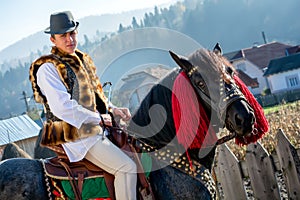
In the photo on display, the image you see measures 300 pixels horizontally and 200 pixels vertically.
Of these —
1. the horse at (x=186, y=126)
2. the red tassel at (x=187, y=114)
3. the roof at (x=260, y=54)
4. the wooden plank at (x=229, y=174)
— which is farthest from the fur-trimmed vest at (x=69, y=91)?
the roof at (x=260, y=54)

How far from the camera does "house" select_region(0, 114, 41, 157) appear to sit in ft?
80.8

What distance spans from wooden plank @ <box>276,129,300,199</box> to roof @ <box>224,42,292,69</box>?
63.8 meters

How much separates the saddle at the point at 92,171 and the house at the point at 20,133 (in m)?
20.9

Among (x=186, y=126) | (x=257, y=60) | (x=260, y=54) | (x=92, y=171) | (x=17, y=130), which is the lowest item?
(x=92, y=171)

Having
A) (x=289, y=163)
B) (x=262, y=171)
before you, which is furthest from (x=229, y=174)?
(x=289, y=163)

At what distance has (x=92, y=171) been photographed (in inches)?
154

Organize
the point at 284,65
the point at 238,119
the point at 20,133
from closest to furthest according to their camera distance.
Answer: the point at 238,119
the point at 20,133
the point at 284,65

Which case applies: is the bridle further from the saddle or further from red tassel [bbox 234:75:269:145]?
the saddle

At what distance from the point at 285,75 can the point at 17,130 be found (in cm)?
3990

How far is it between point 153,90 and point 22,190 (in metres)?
1.56

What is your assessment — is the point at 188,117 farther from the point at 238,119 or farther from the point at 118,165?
the point at 118,165

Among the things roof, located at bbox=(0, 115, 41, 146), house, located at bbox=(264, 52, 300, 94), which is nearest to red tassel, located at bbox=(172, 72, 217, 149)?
roof, located at bbox=(0, 115, 41, 146)

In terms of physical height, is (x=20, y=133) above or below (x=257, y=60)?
below

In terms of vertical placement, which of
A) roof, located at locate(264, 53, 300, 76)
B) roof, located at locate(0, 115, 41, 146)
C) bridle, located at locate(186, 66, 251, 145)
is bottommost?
bridle, located at locate(186, 66, 251, 145)
